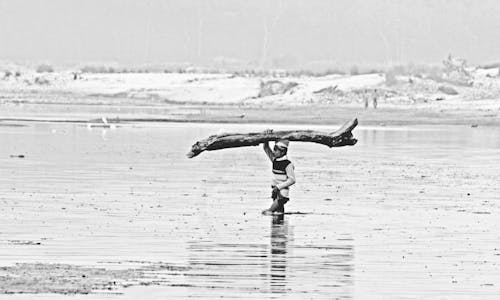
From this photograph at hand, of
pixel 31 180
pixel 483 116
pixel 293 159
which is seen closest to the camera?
pixel 31 180

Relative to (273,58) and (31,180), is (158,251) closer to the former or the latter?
(31,180)

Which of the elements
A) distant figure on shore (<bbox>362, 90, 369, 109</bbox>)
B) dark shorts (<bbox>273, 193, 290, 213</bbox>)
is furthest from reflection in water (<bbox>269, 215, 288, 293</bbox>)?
distant figure on shore (<bbox>362, 90, 369, 109</bbox>)

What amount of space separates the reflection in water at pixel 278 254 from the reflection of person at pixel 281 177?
231 millimetres

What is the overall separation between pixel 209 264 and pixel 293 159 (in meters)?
19.6

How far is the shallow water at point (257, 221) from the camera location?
1431 cm

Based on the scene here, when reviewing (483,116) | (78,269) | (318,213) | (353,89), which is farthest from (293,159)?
(353,89)

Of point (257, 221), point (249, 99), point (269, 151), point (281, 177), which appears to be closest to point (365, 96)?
point (249, 99)

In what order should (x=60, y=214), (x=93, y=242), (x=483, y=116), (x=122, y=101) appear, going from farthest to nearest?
(x=122, y=101), (x=483, y=116), (x=60, y=214), (x=93, y=242)

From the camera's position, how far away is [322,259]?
52.2ft

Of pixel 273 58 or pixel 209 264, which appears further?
pixel 273 58

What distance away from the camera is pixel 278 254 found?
1623 cm

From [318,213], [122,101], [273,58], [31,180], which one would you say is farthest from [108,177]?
[273,58]

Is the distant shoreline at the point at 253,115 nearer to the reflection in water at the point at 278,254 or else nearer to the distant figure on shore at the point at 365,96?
the distant figure on shore at the point at 365,96

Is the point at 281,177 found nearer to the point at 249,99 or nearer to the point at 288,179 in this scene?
the point at 288,179
